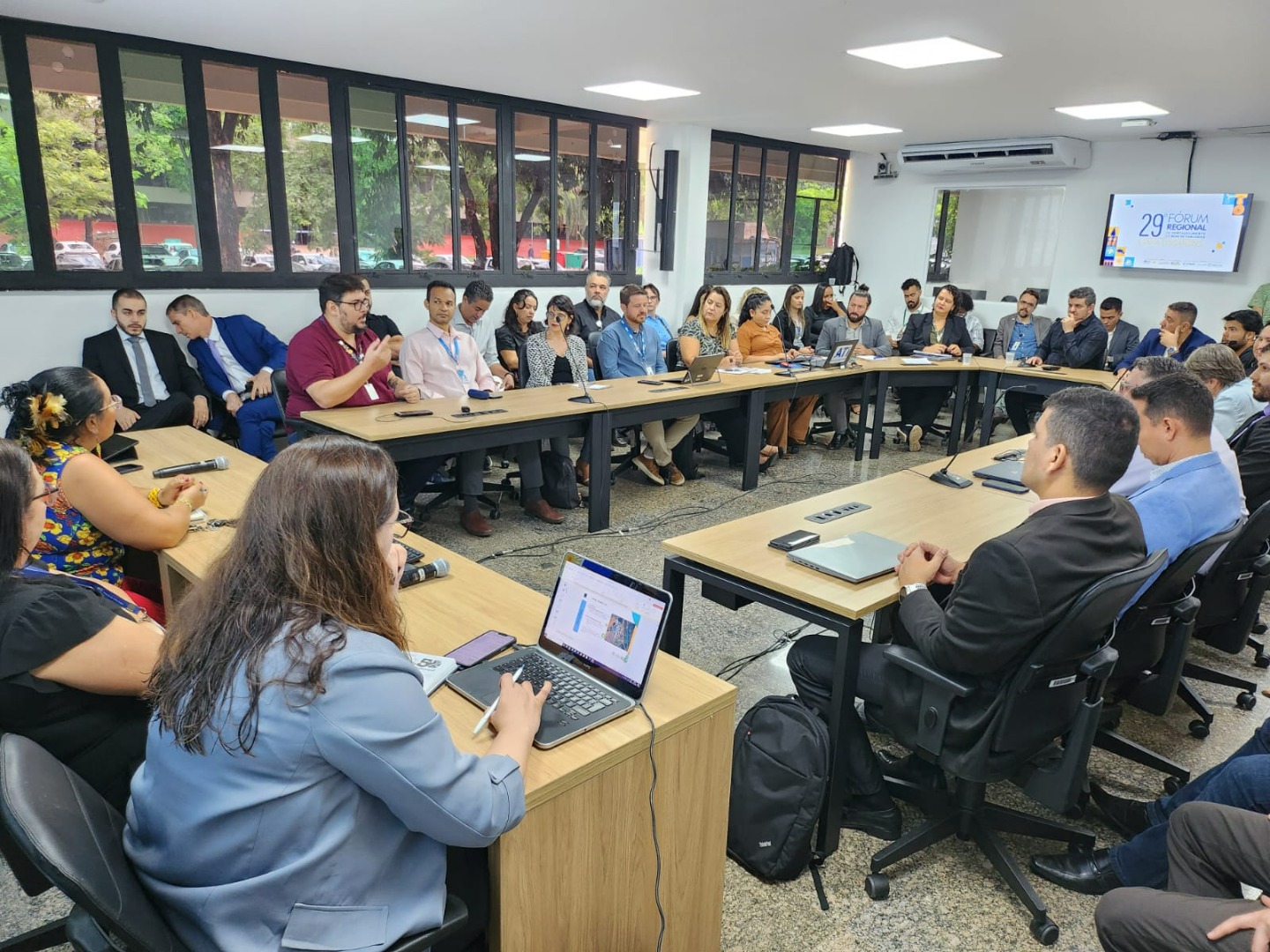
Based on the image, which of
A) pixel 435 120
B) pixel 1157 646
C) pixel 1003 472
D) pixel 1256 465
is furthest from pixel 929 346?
pixel 1157 646

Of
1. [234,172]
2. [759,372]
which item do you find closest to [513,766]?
[759,372]

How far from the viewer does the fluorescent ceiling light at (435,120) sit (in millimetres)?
6191

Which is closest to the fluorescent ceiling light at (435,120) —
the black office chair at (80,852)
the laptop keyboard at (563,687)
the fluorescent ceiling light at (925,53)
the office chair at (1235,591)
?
the fluorescent ceiling light at (925,53)

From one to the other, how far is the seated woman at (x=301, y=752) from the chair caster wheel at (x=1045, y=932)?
4.61 feet

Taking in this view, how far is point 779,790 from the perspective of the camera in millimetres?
1920

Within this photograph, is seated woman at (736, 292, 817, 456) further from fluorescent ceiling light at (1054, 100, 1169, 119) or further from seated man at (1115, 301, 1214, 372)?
fluorescent ceiling light at (1054, 100, 1169, 119)

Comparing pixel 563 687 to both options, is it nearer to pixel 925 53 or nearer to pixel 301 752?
pixel 301 752

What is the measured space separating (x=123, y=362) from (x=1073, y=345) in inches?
266

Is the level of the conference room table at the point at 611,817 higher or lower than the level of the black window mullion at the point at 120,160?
lower

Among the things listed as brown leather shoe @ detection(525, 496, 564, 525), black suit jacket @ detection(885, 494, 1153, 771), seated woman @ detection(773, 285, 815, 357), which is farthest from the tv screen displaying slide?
black suit jacket @ detection(885, 494, 1153, 771)

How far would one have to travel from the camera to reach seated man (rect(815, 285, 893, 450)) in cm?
648

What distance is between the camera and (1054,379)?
231 inches

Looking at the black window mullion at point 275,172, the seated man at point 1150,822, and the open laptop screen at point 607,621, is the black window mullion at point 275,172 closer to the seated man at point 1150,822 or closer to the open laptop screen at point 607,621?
the open laptop screen at point 607,621

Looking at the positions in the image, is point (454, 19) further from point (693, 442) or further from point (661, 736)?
point (661, 736)
